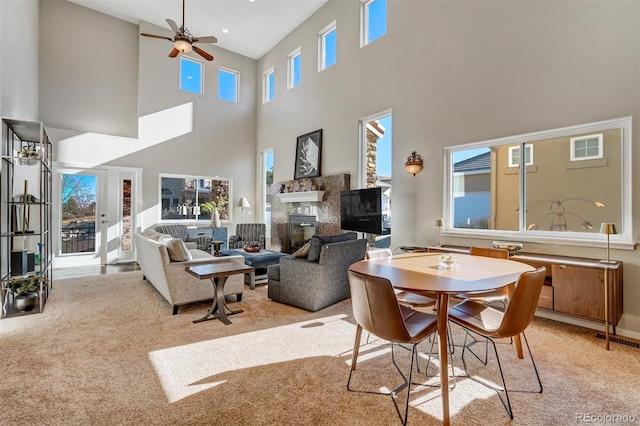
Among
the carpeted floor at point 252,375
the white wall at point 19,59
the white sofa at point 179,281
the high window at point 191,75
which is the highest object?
the high window at point 191,75

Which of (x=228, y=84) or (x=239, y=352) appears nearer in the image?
(x=239, y=352)

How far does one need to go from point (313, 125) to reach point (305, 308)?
459 centimetres

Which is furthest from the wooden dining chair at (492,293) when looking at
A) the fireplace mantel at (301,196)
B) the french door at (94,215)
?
the french door at (94,215)

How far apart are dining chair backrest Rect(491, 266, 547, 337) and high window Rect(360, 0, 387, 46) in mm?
5204

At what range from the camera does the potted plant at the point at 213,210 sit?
794 cm

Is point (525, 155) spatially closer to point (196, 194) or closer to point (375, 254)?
point (375, 254)

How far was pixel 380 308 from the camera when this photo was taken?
179cm

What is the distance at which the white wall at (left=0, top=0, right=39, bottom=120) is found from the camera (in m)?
3.81

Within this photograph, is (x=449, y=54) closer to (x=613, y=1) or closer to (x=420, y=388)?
(x=613, y=1)

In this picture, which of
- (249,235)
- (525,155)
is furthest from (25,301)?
(525,155)

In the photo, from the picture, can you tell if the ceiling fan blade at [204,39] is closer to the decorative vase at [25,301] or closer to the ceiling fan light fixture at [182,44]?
the ceiling fan light fixture at [182,44]

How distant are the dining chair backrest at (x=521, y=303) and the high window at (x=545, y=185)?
6.91 ft

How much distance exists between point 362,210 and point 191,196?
5.11 metres

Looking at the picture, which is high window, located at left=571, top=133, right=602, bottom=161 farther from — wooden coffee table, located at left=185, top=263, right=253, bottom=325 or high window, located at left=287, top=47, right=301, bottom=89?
high window, located at left=287, top=47, right=301, bottom=89
